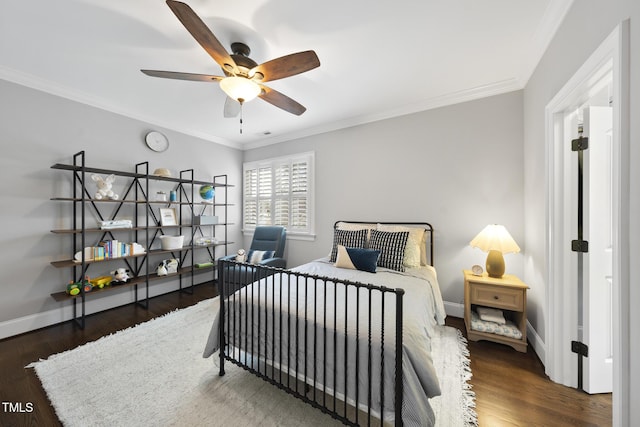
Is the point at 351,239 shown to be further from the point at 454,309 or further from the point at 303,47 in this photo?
the point at 303,47

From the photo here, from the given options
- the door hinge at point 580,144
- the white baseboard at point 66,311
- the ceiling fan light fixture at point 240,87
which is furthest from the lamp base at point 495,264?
the white baseboard at point 66,311

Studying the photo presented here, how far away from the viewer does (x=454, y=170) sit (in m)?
2.89

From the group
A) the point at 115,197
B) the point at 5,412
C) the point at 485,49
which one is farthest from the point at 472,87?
the point at 5,412

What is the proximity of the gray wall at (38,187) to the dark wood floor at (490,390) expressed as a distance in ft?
1.28

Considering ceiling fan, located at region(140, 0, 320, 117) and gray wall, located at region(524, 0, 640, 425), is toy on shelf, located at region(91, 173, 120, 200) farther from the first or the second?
gray wall, located at region(524, 0, 640, 425)

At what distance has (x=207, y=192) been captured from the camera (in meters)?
4.06

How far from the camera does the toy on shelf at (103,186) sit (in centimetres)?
284

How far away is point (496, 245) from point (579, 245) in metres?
0.65

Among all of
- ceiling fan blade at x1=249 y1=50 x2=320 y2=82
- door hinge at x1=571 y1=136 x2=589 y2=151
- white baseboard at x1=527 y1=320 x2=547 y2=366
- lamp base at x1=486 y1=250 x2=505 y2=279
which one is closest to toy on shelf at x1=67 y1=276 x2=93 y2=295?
ceiling fan blade at x1=249 y1=50 x2=320 y2=82

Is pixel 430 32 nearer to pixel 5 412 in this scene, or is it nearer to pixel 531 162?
pixel 531 162

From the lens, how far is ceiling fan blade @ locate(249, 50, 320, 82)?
1.62 m

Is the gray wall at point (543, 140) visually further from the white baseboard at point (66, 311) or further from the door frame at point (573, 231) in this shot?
the white baseboard at point (66, 311)
